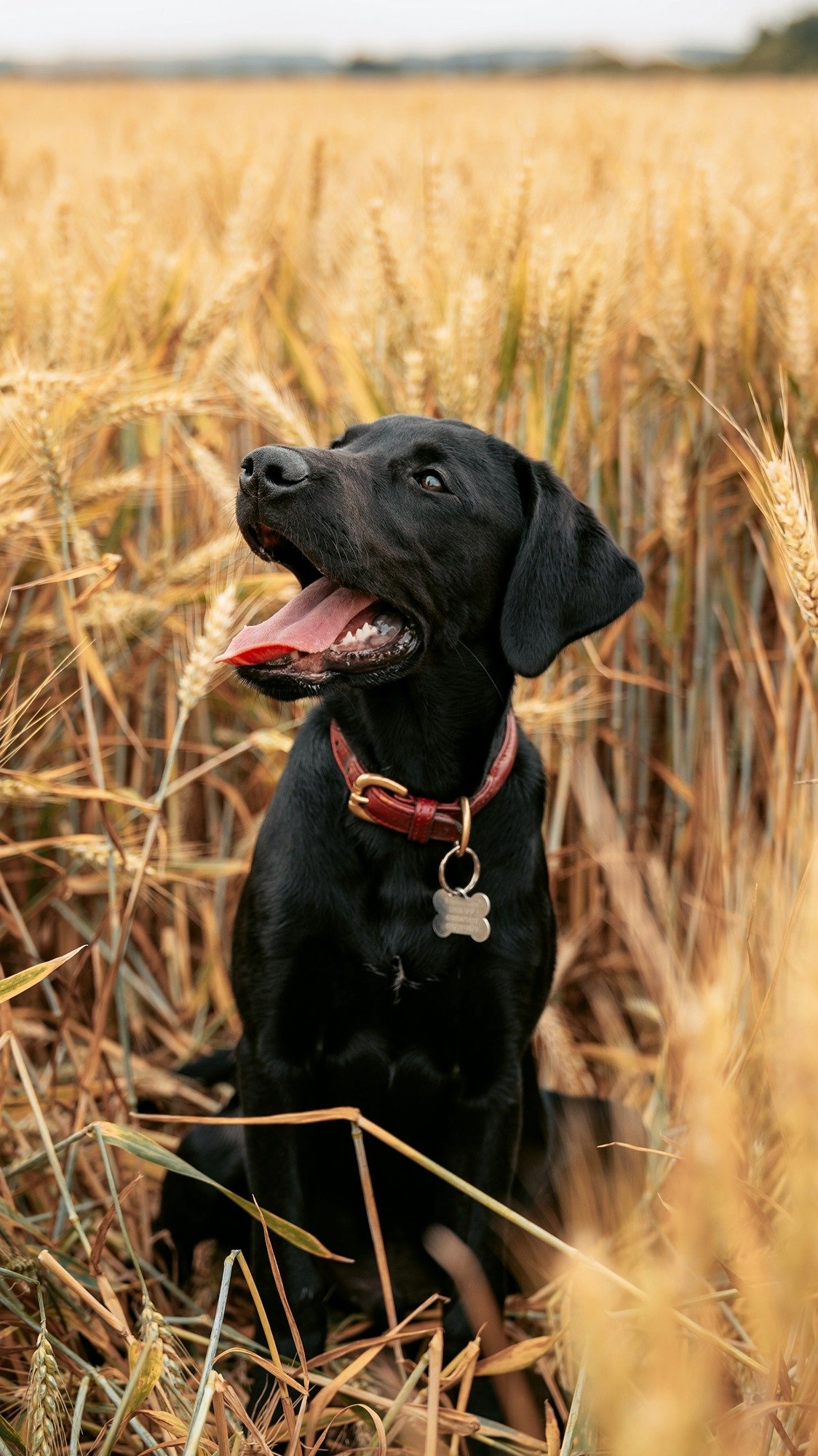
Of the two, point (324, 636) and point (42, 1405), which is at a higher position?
point (324, 636)

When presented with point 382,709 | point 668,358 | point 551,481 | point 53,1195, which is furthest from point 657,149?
point 53,1195

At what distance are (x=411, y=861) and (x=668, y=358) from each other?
145 centimetres

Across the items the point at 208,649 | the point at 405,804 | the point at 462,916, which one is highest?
the point at 208,649

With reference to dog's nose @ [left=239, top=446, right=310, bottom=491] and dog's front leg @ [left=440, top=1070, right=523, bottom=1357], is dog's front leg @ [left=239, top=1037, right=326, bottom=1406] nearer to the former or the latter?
dog's front leg @ [left=440, top=1070, right=523, bottom=1357]

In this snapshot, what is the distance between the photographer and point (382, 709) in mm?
2104

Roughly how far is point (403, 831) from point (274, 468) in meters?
0.61

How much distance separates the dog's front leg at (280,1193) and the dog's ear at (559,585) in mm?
788

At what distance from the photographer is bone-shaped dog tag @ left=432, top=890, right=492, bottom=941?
191 cm

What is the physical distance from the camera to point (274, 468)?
5.95 ft

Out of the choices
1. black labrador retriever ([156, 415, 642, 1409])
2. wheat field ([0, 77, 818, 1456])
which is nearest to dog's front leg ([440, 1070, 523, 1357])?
black labrador retriever ([156, 415, 642, 1409])

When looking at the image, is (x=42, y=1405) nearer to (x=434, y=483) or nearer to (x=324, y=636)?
(x=324, y=636)

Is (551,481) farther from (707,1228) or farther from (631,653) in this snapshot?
(707,1228)

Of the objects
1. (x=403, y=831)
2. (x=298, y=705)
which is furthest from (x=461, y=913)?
(x=298, y=705)

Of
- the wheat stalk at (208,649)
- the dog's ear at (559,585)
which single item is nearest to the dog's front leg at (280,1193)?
the wheat stalk at (208,649)
